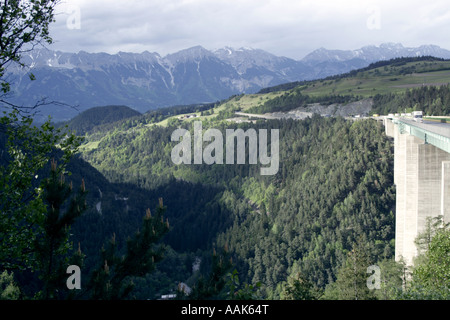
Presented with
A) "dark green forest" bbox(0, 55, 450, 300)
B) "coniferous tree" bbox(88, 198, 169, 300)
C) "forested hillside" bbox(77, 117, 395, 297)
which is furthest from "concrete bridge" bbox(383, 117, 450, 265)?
"coniferous tree" bbox(88, 198, 169, 300)

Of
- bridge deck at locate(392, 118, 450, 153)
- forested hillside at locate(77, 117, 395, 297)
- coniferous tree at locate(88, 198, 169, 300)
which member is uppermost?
bridge deck at locate(392, 118, 450, 153)

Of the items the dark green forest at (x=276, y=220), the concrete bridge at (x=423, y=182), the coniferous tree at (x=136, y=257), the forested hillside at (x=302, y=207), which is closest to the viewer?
the coniferous tree at (x=136, y=257)

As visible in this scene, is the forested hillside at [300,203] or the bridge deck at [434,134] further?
the forested hillside at [300,203]

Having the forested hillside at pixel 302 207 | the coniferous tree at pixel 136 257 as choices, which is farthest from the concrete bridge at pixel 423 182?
the coniferous tree at pixel 136 257

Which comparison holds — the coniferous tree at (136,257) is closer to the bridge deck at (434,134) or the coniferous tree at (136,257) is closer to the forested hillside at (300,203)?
the bridge deck at (434,134)

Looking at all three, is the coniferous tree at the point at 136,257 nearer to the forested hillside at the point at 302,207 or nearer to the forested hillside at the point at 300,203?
the forested hillside at the point at 300,203

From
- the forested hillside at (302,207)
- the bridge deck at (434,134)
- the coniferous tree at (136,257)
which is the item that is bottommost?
the forested hillside at (302,207)

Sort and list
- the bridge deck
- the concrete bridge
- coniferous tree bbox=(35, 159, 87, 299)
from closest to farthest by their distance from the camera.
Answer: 1. coniferous tree bbox=(35, 159, 87, 299)
2. the bridge deck
3. the concrete bridge

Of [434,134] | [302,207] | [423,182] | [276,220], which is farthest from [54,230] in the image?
[276,220]

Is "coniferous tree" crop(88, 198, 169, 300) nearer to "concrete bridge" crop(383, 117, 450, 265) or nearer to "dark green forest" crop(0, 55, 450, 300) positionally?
"dark green forest" crop(0, 55, 450, 300)

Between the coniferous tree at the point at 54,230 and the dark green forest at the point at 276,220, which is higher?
the coniferous tree at the point at 54,230

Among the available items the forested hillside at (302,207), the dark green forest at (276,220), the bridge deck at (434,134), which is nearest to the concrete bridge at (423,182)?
the bridge deck at (434,134)

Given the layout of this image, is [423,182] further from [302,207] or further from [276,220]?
[276,220]

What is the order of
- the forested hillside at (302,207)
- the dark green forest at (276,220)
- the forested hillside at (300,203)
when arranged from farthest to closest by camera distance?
the forested hillside at (302,207)
the forested hillside at (300,203)
the dark green forest at (276,220)
